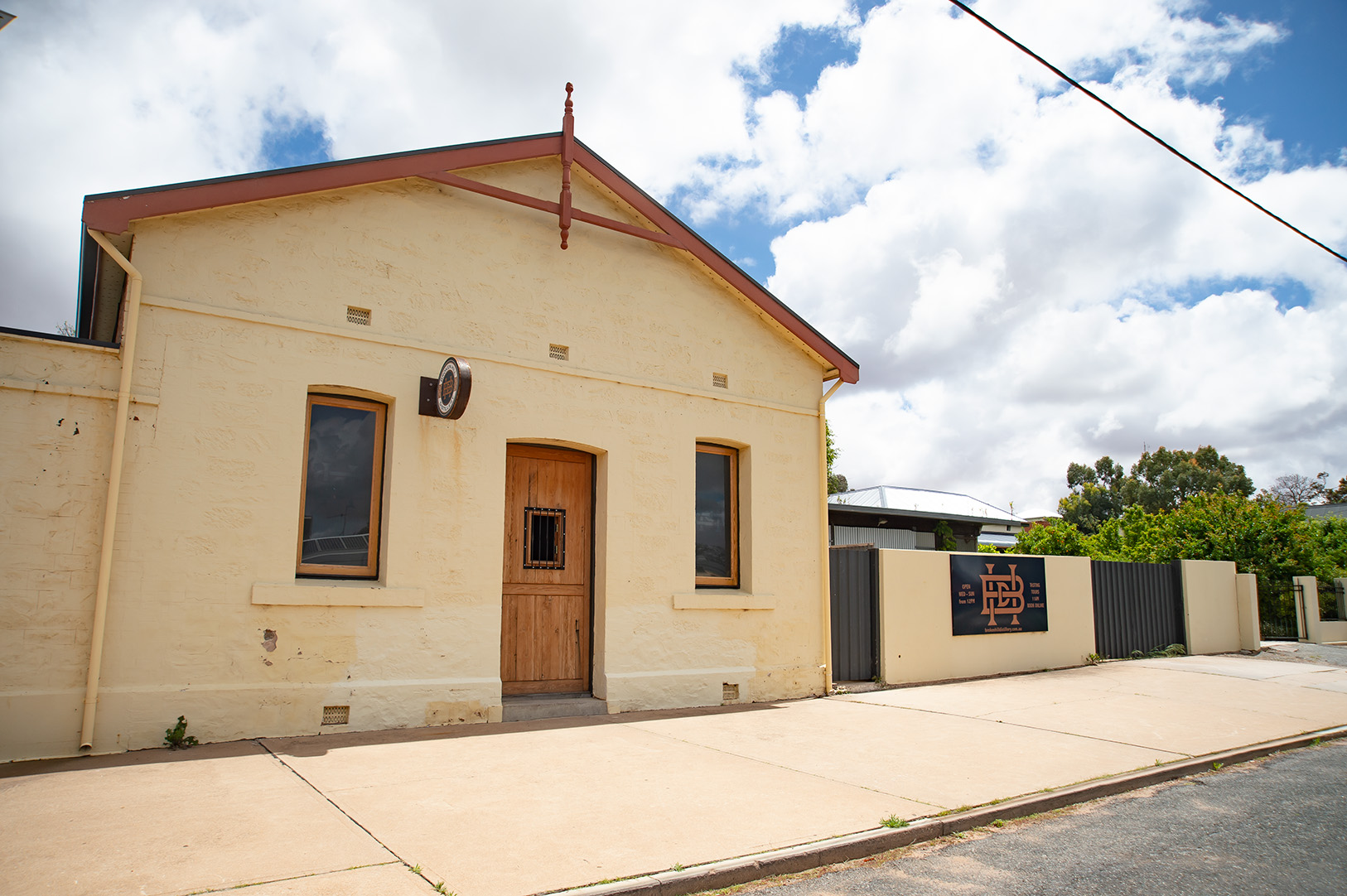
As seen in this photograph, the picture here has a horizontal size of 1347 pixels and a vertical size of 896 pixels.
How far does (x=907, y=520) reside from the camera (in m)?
27.9

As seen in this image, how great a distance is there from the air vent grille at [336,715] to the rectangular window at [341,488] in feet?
3.92

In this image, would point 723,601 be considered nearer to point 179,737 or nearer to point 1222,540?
point 179,737

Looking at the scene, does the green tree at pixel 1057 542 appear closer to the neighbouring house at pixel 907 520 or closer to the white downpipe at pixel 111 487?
the neighbouring house at pixel 907 520

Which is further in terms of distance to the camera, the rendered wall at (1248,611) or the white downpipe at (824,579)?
the rendered wall at (1248,611)

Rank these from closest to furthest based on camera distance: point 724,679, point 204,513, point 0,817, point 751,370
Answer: point 0,817, point 204,513, point 724,679, point 751,370

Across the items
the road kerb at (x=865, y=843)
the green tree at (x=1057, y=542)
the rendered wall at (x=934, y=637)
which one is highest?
the green tree at (x=1057, y=542)

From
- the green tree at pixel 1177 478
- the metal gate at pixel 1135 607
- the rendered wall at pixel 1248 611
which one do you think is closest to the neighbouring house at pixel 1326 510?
the green tree at pixel 1177 478

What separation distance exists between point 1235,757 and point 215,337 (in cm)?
959

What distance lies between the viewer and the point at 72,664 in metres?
6.32

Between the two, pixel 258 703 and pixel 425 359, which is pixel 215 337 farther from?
pixel 258 703

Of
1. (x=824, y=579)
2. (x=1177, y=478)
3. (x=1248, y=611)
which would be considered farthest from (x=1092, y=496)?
(x=824, y=579)

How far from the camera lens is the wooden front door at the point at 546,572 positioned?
8.70m

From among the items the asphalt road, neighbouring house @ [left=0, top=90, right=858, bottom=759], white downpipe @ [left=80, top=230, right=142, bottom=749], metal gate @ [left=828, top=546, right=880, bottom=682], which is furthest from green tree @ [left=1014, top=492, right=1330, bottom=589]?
white downpipe @ [left=80, top=230, right=142, bottom=749]

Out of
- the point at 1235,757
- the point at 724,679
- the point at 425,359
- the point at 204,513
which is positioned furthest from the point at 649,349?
the point at 1235,757
